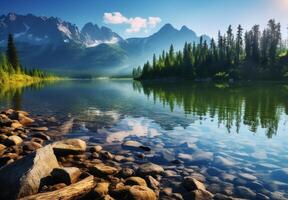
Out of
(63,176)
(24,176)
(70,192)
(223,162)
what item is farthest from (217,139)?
(24,176)

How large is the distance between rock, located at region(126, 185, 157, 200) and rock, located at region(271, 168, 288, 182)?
7.97 metres

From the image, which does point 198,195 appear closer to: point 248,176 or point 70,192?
point 248,176

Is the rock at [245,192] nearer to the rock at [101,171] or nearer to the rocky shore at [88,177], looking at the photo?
the rocky shore at [88,177]

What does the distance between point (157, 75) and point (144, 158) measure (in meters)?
171

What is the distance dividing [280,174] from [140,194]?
30.8ft

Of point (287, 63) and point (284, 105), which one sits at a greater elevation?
point (287, 63)

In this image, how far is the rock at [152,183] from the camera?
51.6ft

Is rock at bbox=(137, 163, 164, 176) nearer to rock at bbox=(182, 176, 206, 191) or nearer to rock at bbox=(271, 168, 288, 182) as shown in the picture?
rock at bbox=(182, 176, 206, 191)

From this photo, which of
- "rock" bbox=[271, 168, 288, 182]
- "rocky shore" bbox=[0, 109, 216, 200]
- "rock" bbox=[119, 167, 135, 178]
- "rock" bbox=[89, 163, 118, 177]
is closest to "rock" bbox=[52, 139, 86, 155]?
"rocky shore" bbox=[0, 109, 216, 200]

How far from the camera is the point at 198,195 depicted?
14.6 meters

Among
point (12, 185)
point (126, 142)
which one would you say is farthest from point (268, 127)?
point (12, 185)

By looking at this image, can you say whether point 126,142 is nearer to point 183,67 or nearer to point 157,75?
point 183,67

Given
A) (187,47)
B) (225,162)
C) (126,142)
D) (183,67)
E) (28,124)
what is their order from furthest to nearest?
(187,47) → (183,67) → (28,124) → (126,142) → (225,162)

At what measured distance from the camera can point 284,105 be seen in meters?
51.4
